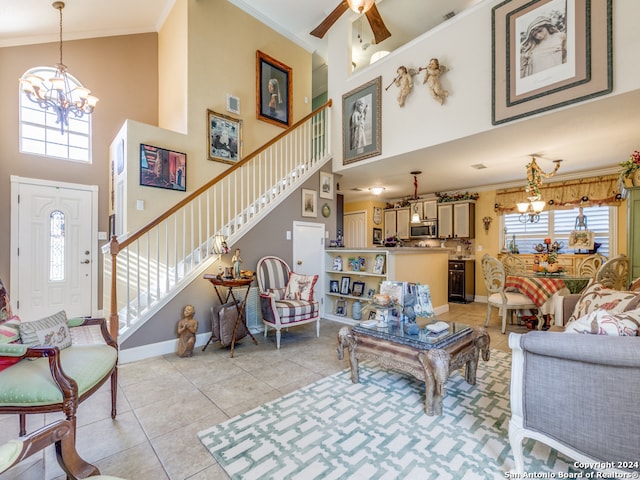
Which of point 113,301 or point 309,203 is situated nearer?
point 113,301

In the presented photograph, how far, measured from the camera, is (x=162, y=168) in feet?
14.5

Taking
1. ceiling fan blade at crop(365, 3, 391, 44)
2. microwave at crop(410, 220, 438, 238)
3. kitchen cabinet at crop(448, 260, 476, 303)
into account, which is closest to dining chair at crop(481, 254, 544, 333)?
kitchen cabinet at crop(448, 260, 476, 303)

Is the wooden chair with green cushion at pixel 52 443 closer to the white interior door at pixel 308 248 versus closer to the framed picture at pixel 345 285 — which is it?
the white interior door at pixel 308 248

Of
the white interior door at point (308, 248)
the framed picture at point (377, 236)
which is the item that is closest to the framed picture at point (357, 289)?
the white interior door at point (308, 248)

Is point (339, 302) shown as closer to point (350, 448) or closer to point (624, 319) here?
point (350, 448)

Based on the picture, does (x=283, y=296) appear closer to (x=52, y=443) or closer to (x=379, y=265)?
(x=379, y=265)

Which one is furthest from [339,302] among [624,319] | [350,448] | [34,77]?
[34,77]

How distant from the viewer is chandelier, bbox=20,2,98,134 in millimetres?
3943

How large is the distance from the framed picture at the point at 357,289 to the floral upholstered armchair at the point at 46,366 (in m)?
3.40

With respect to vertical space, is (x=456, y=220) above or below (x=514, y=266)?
above

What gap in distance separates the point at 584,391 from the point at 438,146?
3.24 metres

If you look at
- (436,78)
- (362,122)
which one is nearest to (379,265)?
(362,122)

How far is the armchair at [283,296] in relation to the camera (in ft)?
11.8

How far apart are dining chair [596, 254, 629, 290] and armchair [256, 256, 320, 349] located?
341cm
